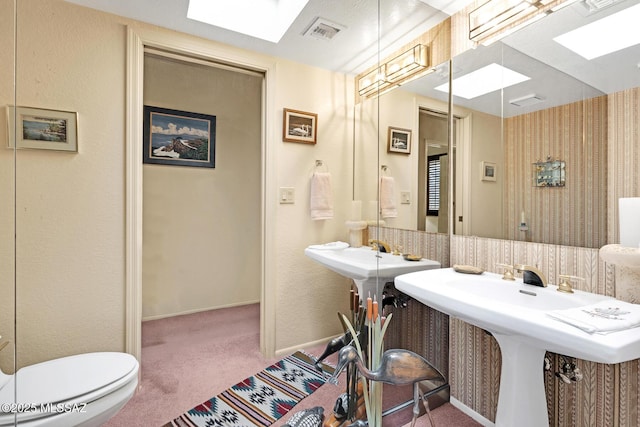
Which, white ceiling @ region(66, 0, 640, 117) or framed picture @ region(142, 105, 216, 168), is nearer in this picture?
white ceiling @ region(66, 0, 640, 117)

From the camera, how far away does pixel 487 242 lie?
4.66ft

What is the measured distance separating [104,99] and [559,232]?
6.65ft

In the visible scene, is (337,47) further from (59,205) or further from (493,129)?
(59,205)

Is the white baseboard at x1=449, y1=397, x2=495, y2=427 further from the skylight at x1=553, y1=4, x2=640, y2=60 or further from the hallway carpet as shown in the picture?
the skylight at x1=553, y1=4, x2=640, y2=60

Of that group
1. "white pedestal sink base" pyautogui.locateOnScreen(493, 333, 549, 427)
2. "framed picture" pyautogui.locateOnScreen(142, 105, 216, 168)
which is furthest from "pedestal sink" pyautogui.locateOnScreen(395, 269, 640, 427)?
"framed picture" pyautogui.locateOnScreen(142, 105, 216, 168)

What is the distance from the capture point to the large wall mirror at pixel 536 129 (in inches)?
42.5

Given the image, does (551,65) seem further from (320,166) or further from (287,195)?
(287,195)

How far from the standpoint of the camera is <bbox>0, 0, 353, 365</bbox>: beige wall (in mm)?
1039

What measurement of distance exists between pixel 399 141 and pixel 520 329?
1072mm

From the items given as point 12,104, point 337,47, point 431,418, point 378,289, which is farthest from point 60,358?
point 337,47

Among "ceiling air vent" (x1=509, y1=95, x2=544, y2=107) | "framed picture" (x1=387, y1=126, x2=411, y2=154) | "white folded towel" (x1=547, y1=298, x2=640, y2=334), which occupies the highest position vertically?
"ceiling air vent" (x1=509, y1=95, x2=544, y2=107)

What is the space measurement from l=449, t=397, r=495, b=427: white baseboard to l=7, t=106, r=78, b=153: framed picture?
209cm

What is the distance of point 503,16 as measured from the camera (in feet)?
4.57

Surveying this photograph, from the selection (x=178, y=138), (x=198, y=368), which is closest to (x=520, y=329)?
(x=198, y=368)
